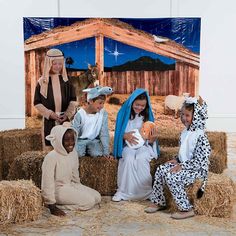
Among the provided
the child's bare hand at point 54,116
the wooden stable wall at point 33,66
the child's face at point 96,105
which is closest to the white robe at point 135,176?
the child's face at point 96,105

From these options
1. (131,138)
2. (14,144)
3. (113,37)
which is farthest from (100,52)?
(131,138)

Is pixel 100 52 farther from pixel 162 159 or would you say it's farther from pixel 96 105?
pixel 162 159

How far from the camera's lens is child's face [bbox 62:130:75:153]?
149 inches

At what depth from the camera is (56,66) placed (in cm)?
460

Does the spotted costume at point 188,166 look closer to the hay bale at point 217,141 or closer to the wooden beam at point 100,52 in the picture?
the hay bale at point 217,141

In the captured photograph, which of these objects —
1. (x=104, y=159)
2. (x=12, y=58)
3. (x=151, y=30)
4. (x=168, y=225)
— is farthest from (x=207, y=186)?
(x=12, y=58)

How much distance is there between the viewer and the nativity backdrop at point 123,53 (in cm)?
841

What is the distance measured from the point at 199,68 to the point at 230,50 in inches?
29.1

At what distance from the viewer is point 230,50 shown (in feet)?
29.0

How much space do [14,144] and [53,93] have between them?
1.25 meters

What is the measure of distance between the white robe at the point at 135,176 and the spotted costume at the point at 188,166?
30cm

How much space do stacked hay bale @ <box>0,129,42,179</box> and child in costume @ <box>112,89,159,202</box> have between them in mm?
A: 1666

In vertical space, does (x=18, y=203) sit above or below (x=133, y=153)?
below

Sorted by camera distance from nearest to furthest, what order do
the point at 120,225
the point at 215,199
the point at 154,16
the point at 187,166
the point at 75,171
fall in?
1. the point at 120,225
2. the point at 215,199
3. the point at 187,166
4. the point at 75,171
5. the point at 154,16
